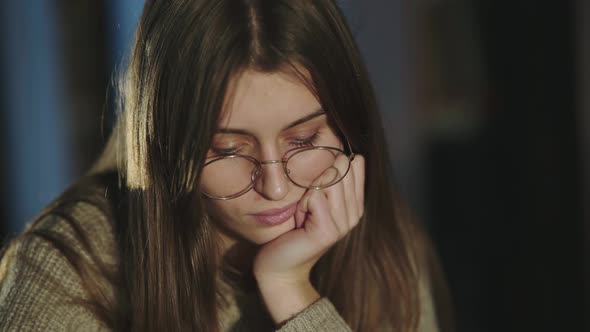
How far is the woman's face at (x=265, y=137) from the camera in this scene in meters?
0.97

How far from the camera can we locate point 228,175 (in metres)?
1.03

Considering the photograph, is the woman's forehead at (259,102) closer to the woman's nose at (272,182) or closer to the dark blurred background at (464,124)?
the woman's nose at (272,182)

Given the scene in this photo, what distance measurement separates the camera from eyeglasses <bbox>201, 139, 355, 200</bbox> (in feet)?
3.35

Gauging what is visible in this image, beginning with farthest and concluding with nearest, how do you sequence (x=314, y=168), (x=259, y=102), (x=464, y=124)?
(x=464, y=124) < (x=314, y=168) < (x=259, y=102)

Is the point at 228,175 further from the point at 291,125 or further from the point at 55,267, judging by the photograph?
the point at 55,267

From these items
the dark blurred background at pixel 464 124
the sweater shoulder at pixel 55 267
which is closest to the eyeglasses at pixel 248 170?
the sweater shoulder at pixel 55 267

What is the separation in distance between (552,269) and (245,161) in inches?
58.4

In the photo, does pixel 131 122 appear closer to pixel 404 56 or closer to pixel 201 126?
pixel 201 126

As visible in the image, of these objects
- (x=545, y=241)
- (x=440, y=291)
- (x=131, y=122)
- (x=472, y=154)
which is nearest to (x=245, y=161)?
(x=131, y=122)

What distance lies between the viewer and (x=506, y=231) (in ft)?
7.64

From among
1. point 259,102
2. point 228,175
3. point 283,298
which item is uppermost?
point 259,102

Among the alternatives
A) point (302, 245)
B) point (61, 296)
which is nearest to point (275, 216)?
point (302, 245)

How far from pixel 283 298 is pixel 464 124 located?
163 centimetres

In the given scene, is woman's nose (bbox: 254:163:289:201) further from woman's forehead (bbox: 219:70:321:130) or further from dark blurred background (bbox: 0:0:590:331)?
dark blurred background (bbox: 0:0:590:331)
